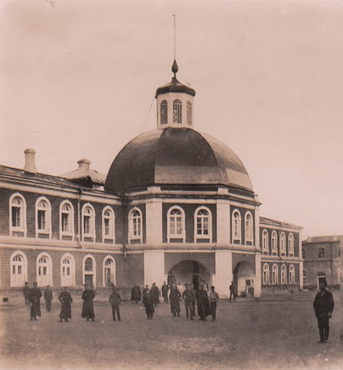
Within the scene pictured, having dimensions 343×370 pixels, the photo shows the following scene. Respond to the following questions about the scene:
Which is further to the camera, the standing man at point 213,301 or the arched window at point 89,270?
the arched window at point 89,270

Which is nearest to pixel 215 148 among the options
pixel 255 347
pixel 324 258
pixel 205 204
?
pixel 205 204

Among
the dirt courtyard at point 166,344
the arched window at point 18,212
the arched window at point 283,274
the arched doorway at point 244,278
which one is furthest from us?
the arched window at point 283,274

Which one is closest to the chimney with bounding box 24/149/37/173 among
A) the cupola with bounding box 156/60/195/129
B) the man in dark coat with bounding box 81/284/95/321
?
the cupola with bounding box 156/60/195/129

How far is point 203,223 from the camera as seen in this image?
42.2 m

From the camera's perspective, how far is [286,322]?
23.8m

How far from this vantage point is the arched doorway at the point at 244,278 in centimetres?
4509

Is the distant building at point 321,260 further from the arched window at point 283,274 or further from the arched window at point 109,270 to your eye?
the arched window at point 109,270

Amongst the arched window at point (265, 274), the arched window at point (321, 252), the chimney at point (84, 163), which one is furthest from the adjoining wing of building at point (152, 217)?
the arched window at point (321, 252)

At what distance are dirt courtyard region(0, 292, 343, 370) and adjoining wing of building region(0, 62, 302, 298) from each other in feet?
33.6

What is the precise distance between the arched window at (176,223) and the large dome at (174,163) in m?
2.08

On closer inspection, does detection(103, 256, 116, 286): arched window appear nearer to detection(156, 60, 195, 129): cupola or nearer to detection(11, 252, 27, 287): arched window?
detection(11, 252, 27, 287): arched window

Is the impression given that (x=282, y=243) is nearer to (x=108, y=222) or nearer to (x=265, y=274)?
(x=265, y=274)

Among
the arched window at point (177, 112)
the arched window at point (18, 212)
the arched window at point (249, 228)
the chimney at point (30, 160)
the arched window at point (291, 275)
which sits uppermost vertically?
the arched window at point (177, 112)

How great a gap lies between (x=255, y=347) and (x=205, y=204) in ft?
84.3
